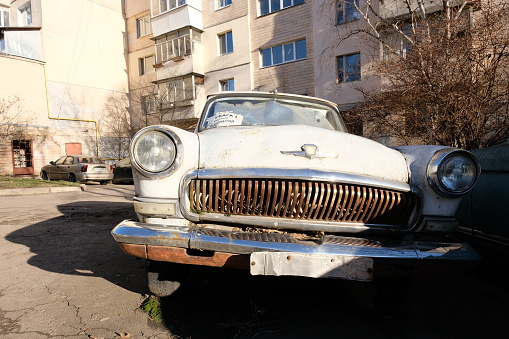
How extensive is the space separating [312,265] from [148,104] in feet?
71.2

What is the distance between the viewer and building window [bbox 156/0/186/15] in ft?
61.6

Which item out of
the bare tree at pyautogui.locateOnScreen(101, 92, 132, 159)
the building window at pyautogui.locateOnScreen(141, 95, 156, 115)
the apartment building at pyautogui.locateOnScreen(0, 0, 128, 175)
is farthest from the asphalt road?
the bare tree at pyautogui.locateOnScreen(101, 92, 132, 159)

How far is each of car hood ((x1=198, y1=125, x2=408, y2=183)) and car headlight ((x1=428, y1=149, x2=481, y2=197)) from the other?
0.61 ft

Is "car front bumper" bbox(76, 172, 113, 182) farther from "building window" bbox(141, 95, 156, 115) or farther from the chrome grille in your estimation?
the chrome grille

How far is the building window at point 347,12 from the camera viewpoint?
13.2 meters

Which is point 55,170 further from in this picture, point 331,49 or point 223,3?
point 331,49

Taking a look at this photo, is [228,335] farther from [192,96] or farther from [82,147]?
[82,147]

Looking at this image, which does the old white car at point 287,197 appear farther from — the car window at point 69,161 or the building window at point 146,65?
the building window at point 146,65

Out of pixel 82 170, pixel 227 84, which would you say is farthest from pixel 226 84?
pixel 82 170

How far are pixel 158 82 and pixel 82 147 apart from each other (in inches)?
→ 263

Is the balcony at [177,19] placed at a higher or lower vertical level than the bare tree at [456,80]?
higher

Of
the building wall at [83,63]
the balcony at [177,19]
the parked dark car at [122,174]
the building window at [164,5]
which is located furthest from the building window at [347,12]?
the building wall at [83,63]

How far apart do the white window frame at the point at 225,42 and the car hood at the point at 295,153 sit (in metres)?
16.8

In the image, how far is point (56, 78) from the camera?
18.9m
